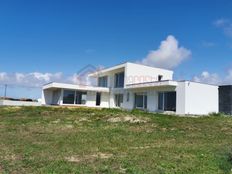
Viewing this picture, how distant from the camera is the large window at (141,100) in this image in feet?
106

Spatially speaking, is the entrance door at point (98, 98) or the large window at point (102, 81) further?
the large window at point (102, 81)

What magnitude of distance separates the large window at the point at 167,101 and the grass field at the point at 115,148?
11.0m

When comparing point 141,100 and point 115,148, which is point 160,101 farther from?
point 115,148

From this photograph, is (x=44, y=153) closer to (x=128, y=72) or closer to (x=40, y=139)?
(x=40, y=139)

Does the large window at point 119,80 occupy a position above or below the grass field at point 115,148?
above

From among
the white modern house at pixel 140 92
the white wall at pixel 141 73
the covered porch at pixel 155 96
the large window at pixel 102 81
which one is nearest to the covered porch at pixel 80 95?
the white modern house at pixel 140 92

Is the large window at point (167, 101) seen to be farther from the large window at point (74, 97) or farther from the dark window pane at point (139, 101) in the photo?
the large window at point (74, 97)

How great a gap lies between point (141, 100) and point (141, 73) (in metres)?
4.42

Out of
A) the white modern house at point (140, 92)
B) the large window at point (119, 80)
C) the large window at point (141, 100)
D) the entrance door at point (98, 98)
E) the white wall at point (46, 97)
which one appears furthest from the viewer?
the white wall at point (46, 97)

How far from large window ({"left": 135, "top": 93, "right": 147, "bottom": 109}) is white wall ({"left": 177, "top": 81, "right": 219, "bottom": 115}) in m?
7.05

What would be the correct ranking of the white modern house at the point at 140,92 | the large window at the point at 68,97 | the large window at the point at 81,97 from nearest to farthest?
the white modern house at the point at 140,92
the large window at the point at 68,97
the large window at the point at 81,97

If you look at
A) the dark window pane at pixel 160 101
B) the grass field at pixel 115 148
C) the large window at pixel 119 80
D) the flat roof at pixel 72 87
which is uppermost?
the large window at pixel 119 80

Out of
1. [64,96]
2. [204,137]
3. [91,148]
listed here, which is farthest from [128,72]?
[91,148]

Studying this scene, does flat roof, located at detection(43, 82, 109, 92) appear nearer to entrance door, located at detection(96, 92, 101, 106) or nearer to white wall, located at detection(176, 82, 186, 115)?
entrance door, located at detection(96, 92, 101, 106)
